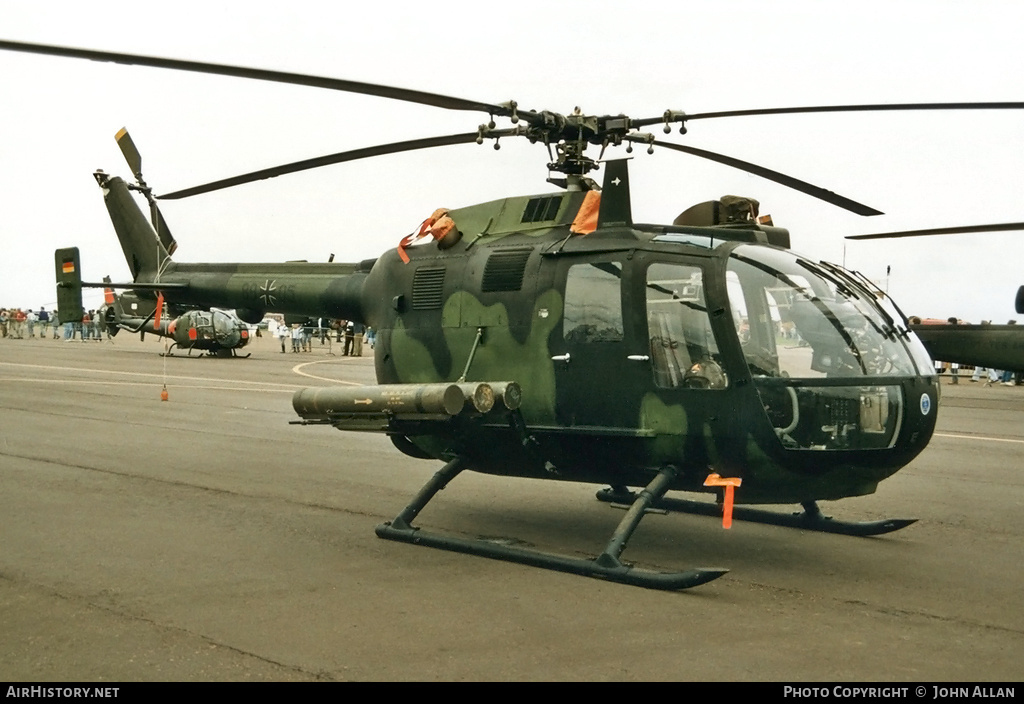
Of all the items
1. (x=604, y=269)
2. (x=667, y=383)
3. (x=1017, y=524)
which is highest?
(x=604, y=269)

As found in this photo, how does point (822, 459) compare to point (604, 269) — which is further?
point (604, 269)

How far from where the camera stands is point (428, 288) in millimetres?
8602

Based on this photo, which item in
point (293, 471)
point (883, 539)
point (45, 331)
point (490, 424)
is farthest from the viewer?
point (45, 331)

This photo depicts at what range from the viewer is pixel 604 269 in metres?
7.54

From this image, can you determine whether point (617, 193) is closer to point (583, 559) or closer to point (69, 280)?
point (583, 559)

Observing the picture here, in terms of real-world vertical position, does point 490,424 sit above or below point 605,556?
above

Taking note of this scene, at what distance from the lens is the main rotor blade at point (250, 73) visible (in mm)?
5605

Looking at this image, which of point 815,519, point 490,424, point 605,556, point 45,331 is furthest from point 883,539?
point 45,331

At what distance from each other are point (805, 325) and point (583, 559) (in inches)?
88.3

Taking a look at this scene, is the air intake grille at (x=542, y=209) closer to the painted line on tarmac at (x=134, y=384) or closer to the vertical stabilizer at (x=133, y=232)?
the vertical stabilizer at (x=133, y=232)

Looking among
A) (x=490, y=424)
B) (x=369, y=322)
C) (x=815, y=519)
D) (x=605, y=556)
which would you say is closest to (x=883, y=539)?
(x=815, y=519)
